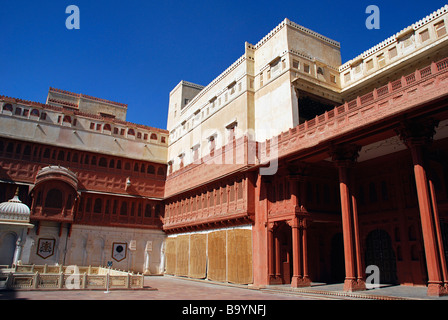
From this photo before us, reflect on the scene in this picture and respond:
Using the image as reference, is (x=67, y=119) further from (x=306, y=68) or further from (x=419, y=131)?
(x=419, y=131)

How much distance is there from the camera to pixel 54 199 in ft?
93.9

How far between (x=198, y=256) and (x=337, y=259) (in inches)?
406

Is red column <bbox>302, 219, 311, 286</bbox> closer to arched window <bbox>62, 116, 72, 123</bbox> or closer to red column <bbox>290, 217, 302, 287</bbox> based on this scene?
red column <bbox>290, 217, 302, 287</bbox>

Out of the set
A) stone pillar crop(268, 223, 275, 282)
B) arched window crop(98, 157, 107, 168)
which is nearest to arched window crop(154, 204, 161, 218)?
arched window crop(98, 157, 107, 168)

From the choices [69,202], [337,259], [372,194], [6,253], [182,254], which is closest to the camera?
[372,194]

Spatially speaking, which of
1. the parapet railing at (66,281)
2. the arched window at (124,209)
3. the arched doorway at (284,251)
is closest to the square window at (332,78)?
the arched doorway at (284,251)

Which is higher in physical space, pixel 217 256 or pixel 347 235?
pixel 347 235

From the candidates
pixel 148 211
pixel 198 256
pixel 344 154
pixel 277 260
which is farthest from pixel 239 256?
pixel 148 211

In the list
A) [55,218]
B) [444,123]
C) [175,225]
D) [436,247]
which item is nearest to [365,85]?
[444,123]

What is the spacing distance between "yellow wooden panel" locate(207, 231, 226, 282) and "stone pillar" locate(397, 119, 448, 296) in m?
13.3

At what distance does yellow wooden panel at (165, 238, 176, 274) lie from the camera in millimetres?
30306

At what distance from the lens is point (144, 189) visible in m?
33.5

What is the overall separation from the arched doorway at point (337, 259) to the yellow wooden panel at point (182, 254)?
38.7ft
